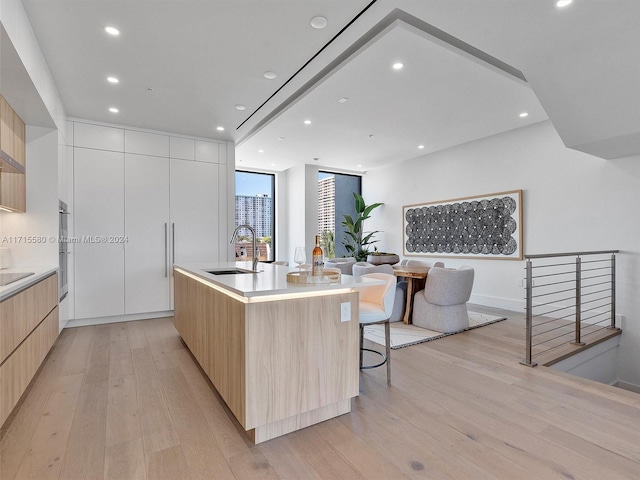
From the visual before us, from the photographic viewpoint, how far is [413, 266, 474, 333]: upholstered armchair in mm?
3855

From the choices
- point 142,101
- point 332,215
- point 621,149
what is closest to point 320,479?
point 142,101

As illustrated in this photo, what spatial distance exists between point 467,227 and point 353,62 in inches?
144

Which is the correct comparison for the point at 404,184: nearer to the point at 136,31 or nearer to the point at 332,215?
the point at 332,215

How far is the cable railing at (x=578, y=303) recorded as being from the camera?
351 centimetres

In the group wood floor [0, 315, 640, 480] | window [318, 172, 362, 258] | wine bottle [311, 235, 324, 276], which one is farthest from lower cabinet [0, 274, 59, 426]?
window [318, 172, 362, 258]

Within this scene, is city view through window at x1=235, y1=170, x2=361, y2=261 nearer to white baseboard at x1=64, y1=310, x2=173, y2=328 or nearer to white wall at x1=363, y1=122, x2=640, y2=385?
white wall at x1=363, y1=122, x2=640, y2=385

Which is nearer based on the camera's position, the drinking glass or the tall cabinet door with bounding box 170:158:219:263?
the drinking glass

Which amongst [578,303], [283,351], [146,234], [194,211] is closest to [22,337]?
[283,351]

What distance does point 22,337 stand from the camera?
7.30 feet

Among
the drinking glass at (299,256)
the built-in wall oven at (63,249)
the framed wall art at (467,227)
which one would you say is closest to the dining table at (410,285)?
the framed wall art at (467,227)

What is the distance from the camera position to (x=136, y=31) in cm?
253

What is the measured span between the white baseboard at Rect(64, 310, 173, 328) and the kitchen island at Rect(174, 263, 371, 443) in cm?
299

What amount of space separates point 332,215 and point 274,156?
214cm

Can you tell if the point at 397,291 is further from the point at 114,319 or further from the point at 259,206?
the point at 259,206
